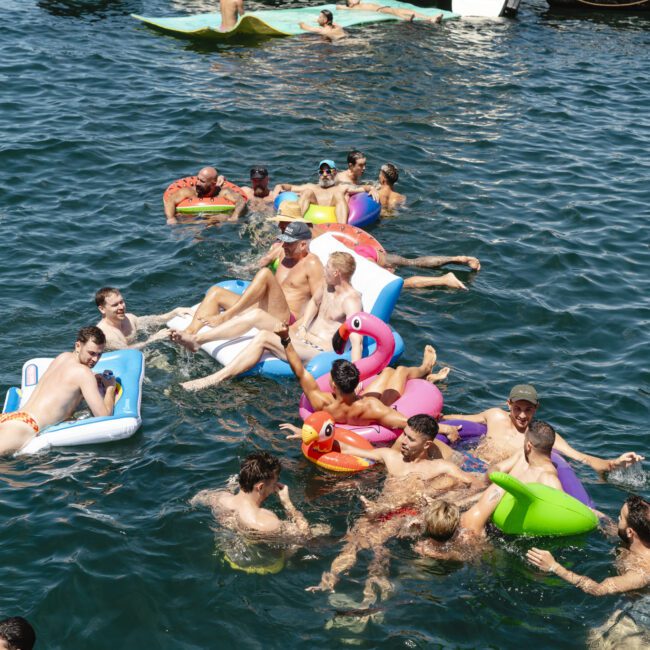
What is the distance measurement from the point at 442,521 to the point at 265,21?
56.5 feet

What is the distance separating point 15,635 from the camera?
562 cm

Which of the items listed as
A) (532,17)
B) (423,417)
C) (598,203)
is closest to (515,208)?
(598,203)

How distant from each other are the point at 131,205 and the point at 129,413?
6252 millimetres

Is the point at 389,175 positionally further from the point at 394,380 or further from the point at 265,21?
the point at 265,21

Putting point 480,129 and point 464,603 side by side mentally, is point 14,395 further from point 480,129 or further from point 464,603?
point 480,129

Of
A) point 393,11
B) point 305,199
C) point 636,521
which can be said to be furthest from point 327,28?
point 636,521

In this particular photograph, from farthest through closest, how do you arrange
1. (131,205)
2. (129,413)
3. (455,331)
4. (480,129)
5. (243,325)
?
(480,129) → (131,205) → (455,331) → (243,325) → (129,413)

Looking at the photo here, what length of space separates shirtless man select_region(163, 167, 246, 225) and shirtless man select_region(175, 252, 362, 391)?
3.77 metres

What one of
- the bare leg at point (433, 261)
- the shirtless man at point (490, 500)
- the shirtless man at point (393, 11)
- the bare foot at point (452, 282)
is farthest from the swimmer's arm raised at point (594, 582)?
the shirtless man at point (393, 11)

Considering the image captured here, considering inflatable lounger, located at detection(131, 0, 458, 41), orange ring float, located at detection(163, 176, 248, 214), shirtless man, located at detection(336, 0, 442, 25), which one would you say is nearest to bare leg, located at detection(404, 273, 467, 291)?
orange ring float, located at detection(163, 176, 248, 214)

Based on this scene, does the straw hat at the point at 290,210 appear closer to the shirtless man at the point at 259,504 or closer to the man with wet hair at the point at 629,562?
the shirtless man at the point at 259,504

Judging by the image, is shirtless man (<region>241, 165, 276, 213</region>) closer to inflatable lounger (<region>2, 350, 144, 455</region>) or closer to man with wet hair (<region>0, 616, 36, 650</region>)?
inflatable lounger (<region>2, 350, 144, 455</region>)

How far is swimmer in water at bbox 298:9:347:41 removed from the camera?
2192cm

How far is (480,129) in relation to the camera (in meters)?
17.8
